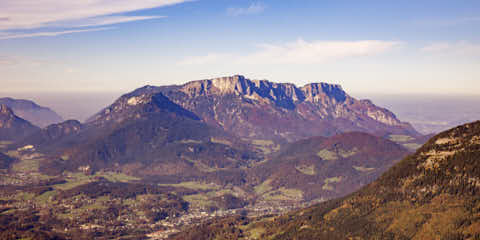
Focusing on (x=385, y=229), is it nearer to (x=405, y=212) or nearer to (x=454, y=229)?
(x=405, y=212)

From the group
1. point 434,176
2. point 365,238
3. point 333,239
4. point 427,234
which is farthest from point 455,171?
point 333,239

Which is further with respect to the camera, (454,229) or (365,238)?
(365,238)

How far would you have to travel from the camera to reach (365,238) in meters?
189

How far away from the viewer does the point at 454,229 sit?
165125mm

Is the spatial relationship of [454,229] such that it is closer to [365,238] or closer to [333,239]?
[365,238]

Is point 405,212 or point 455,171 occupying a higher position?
point 455,171

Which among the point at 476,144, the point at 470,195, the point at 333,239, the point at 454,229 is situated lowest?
the point at 333,239

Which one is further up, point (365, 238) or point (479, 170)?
point (479, 170)

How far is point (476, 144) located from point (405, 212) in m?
49.7

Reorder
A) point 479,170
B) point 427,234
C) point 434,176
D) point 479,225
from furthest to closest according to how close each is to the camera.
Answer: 1. point 434,176
2. point 479,170
3. point 427,234
4. point 479,225

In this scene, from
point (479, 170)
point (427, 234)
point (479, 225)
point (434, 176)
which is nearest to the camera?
point (479, 225)

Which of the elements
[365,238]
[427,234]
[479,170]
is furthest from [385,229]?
[479,170]

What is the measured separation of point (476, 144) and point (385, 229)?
205 ft

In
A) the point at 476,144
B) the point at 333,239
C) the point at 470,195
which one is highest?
the point at 476,144
